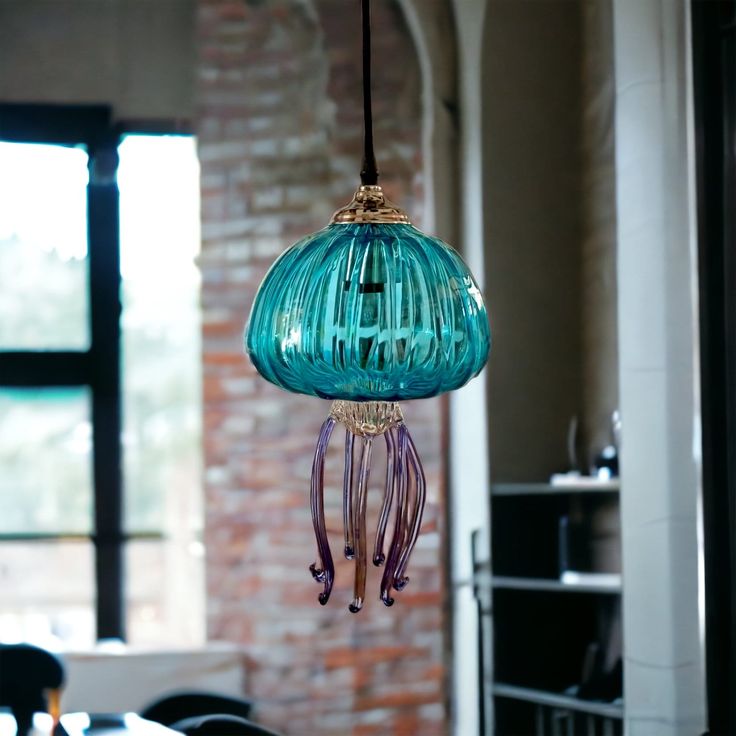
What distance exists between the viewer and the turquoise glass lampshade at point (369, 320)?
1.51 metres

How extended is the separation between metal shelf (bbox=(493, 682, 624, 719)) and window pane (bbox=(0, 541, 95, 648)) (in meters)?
1.39

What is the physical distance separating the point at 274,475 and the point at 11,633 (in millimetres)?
1030

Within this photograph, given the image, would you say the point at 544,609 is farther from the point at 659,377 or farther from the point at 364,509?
the point at 364,509

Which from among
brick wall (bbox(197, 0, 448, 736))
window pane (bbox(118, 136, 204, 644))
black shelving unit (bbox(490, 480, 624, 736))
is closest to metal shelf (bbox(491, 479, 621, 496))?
black shelving unit (bbox(490, 480, 624, 736))

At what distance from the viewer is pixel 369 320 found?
1.51 m

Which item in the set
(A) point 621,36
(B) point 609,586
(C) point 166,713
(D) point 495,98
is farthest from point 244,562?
(A) point 621,36

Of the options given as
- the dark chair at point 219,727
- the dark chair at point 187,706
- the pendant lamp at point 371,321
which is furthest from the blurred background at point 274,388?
the pendant lamp at point 371,321

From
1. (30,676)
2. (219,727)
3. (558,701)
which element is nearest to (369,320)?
(219,727)

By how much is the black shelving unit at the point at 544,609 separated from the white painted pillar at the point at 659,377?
0.67 feet

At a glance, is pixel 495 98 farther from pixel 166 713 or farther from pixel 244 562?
pixel 166 713

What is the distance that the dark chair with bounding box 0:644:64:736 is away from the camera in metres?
3.31

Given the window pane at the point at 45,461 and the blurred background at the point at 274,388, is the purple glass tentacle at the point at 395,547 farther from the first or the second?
the window pane at the point at 45,461

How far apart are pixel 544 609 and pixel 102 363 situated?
66.0 inches

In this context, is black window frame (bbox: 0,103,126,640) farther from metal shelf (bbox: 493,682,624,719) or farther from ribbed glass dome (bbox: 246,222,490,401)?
ribbed glass dome (bbox: 246,222,490,401)
